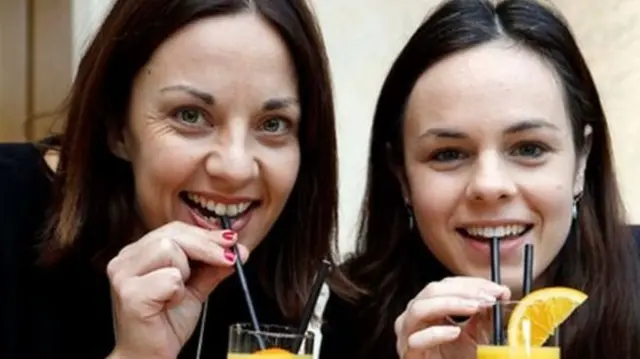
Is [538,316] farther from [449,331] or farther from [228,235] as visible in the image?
[228,235]

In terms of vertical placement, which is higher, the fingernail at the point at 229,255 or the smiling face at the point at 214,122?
the smiling face at the point at 214,122

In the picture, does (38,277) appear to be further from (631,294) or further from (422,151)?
(631,294)

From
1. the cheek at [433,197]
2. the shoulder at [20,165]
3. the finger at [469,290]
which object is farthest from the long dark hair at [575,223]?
the shoulder at [20,165]

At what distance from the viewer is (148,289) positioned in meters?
1.49

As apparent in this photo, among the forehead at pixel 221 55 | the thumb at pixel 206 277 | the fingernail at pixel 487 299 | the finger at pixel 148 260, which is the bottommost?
the fingernail at pixel 487 299

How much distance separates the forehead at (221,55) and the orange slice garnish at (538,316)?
51 cm

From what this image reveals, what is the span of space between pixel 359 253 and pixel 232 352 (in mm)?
642

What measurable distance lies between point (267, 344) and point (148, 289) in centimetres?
20

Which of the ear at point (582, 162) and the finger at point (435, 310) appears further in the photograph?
the ear at point (582, 162)

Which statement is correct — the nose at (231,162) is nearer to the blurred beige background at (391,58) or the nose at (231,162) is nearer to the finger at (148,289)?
the finger at (148,289)

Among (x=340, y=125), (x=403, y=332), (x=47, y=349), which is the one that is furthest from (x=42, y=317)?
(x=340, y=125)

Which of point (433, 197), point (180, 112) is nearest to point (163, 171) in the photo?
point (180, 112)

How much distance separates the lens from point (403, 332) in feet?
5.12

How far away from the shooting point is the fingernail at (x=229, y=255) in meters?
1.55
